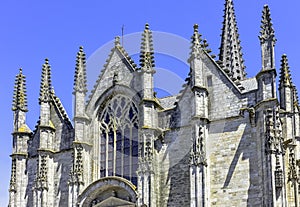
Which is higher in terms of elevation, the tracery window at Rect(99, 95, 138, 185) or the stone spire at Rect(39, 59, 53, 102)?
the stone spire at Rect(39, 59, 53, 102)

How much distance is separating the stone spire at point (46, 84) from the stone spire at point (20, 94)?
1.31m

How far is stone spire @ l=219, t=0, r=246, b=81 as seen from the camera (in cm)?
3312

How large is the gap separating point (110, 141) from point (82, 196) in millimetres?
2682

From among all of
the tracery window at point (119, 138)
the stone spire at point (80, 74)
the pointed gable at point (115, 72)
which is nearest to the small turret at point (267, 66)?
the tracery window at point (119, 138)

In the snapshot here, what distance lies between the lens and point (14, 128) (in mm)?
29844

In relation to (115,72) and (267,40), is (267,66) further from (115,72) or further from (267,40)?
(115,72)

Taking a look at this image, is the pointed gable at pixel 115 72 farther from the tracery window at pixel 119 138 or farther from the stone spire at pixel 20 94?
the stone spire at pixel 20 94

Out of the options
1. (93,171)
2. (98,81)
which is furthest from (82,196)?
(98,81)

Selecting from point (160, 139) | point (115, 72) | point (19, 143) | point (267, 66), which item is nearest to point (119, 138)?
point (160, 139)

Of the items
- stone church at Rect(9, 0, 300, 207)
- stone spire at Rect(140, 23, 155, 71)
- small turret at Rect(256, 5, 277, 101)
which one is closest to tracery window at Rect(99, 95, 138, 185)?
stone church at Rect(9, 0, 300, 207)

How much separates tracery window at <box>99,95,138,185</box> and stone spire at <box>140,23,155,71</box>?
188 cm

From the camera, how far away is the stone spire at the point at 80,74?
2808cm

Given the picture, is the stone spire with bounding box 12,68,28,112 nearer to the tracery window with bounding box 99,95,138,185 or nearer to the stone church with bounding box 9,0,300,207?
the stone church with bounding box 9,0,300,207

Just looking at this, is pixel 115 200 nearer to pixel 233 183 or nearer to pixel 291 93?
pixel 233 183
